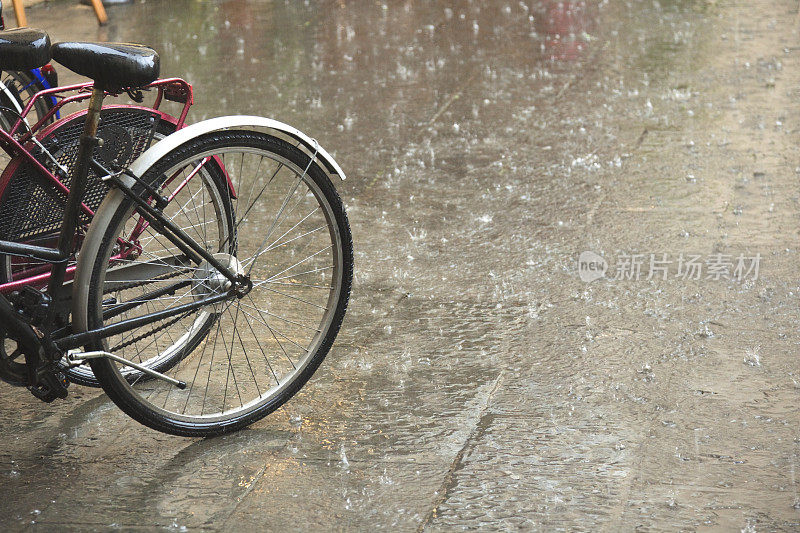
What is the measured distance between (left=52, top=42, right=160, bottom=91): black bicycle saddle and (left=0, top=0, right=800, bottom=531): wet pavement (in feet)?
3.54

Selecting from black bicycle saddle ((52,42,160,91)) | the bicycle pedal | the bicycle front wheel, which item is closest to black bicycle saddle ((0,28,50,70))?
black bicycle saddle ((52,42,160,91))

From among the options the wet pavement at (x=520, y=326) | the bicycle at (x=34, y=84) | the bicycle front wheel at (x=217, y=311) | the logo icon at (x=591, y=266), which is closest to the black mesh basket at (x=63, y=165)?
the bicycle front wheel at (x=217, y=311)

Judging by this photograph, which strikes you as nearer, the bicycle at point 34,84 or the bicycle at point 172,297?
the bicycle at point 172,297

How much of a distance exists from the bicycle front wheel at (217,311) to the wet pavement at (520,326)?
132 millimetres

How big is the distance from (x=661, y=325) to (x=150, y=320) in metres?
1.79

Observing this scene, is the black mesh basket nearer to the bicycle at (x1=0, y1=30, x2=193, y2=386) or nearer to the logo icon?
the bicycle at (x1=0, y1=30, x2=193, y2=386)

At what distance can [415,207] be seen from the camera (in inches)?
183

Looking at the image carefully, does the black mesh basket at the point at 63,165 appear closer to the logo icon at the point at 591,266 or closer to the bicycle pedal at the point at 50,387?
the bicycle pedal at the point at 50,387

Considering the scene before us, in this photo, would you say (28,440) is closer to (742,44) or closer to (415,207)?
(415,207)

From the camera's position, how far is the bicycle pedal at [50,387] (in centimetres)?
279

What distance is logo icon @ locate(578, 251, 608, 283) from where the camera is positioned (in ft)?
13.0

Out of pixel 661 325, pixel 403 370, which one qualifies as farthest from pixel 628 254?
pixel 403 370

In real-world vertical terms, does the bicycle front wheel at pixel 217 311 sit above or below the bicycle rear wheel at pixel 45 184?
below

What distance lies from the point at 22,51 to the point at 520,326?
1886mm
